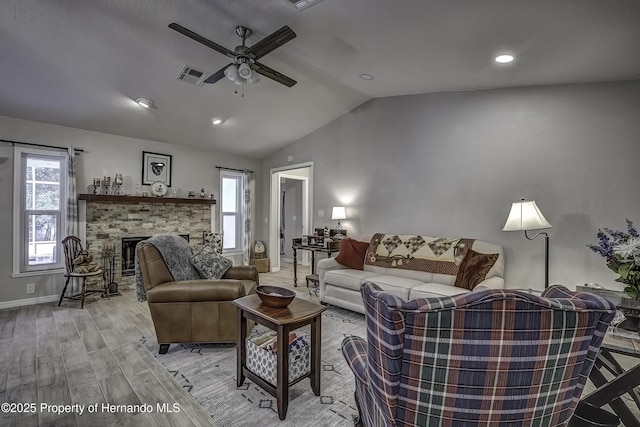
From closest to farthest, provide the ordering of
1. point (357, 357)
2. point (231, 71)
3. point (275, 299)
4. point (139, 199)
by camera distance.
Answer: point (357, 357) → point (275, 299) → point (231, 71) → point (139, 199)

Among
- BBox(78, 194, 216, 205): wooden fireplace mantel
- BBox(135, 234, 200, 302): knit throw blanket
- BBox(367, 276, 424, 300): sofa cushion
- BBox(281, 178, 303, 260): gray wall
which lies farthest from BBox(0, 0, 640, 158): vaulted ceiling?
BBox(281, 178, 303, 260): gray wall

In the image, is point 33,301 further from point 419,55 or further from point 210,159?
point 419,55

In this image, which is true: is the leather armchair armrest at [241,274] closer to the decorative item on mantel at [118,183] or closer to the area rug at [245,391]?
the area rug at [245,391]

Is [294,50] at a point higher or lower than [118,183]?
higher

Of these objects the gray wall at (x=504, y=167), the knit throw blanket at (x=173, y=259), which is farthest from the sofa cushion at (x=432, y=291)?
the knit throw blanket at (x=173, y=259)

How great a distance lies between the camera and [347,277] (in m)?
3.86

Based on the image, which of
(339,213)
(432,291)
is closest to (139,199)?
(339,213)

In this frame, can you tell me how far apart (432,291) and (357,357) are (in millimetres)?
2106

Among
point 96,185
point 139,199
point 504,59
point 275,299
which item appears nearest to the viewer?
point 275,299

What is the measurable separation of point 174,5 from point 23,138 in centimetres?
328

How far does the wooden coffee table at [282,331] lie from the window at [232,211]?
13.9ft

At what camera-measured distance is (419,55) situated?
2961 mm

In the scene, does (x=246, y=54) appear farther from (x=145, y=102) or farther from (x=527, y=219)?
(x=527, y=219)

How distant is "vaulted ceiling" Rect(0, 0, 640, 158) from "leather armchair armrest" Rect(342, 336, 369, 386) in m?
2.27
